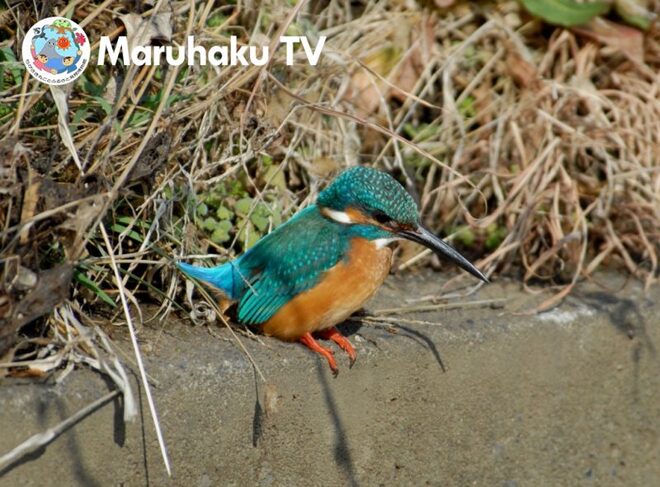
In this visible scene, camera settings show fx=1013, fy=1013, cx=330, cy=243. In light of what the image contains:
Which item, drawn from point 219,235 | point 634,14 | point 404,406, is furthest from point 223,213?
point 634,14

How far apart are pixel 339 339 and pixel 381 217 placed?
40cm

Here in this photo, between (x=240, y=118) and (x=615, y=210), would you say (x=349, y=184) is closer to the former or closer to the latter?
(x=240, y=118)

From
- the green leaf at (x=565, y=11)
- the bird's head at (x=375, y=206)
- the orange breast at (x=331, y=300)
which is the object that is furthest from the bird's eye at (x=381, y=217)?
the green leaf at (x=565, y=11)

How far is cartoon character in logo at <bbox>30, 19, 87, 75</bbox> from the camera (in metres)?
2.89

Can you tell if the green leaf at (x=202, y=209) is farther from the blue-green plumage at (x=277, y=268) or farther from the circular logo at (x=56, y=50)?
the circular logo at (x=56, y=50)

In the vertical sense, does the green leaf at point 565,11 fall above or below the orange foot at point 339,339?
above

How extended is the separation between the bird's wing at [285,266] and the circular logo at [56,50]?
78 cm

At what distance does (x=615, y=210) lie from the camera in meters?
4.06

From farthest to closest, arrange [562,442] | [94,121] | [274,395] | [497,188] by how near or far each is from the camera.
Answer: [497,188]
[562,442]
[94,121]
[274,395]

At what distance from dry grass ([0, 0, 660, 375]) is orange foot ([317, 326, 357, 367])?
44 cm

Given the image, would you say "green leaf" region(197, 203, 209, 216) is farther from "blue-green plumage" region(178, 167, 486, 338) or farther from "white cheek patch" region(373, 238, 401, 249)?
"white cheek patch" region(373, 238, 401, 249)

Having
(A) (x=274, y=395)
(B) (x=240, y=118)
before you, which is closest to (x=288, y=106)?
(B) (x=240, y=118)

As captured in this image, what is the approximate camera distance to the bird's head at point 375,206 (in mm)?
3117

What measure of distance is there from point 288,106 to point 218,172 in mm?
357
